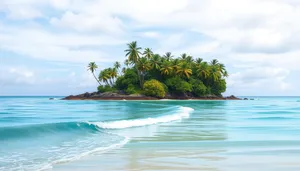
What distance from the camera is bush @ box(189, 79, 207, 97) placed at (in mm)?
83688

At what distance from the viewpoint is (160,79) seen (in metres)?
85.4

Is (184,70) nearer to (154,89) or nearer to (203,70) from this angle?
(203,70)

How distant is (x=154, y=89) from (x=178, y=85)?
7.02 m

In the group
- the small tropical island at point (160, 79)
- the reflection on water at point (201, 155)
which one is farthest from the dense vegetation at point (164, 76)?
the reflection on water at point (201, 155)

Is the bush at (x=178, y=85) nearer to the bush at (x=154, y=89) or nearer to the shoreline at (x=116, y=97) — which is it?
the shoreline at (x=116, y=97)

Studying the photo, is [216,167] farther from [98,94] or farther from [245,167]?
[98,94]

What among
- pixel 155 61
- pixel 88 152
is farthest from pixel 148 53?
pixel 88 152

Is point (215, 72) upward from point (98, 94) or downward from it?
upward

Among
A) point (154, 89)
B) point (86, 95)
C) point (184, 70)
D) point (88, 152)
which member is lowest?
point (88, 152)

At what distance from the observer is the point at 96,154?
27.8 ft

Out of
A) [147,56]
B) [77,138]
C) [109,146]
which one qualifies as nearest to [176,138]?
[109,146]

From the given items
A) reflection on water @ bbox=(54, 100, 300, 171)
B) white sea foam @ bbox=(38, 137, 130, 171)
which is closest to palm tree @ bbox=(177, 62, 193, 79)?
reflection on water @ bbox=(54, 100, 300, 171)

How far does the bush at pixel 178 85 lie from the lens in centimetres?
8056

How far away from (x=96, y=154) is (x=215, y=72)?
79.4m
